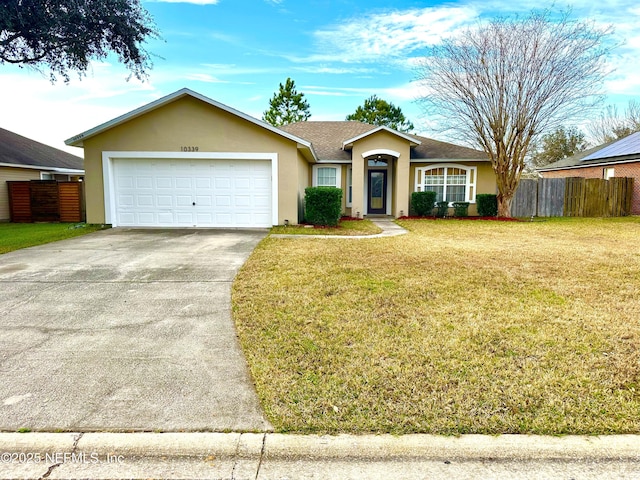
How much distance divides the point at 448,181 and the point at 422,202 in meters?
1.93

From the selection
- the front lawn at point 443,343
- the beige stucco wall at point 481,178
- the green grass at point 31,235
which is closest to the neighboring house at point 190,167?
the green grass at point 31,235

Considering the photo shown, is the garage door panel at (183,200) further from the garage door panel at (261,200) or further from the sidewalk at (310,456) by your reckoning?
the sidewalk at (310,456)

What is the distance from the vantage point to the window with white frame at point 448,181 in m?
18.2

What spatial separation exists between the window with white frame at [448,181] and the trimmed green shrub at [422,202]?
77 cm

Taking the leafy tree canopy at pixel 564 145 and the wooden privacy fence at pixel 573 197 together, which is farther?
the leafy tree canopy at pixel 564 145

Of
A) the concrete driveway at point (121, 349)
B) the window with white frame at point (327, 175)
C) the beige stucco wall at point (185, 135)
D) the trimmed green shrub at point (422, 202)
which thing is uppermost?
the beige stucco wall at point (185, 135)

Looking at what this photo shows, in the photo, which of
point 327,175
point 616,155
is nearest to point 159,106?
→ point 327,175

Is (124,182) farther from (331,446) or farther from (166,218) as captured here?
(331,446)

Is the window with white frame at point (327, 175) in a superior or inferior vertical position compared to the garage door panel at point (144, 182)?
superior

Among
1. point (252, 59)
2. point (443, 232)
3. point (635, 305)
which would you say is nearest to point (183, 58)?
point (252, 59)

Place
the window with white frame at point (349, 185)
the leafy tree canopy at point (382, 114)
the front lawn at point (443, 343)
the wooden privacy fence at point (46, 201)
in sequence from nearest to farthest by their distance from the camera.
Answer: the front lawn at point (443, 343) → the wooden privacy fence at point (46, 201) → the window with white frame at point (349, 185) → the leafy tree canopy at point (382, 114)

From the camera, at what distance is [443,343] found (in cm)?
387

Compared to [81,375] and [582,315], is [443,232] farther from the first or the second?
[81,375]

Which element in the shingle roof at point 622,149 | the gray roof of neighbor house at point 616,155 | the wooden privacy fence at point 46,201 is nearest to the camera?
the wooden privacy fence at point 46,201
